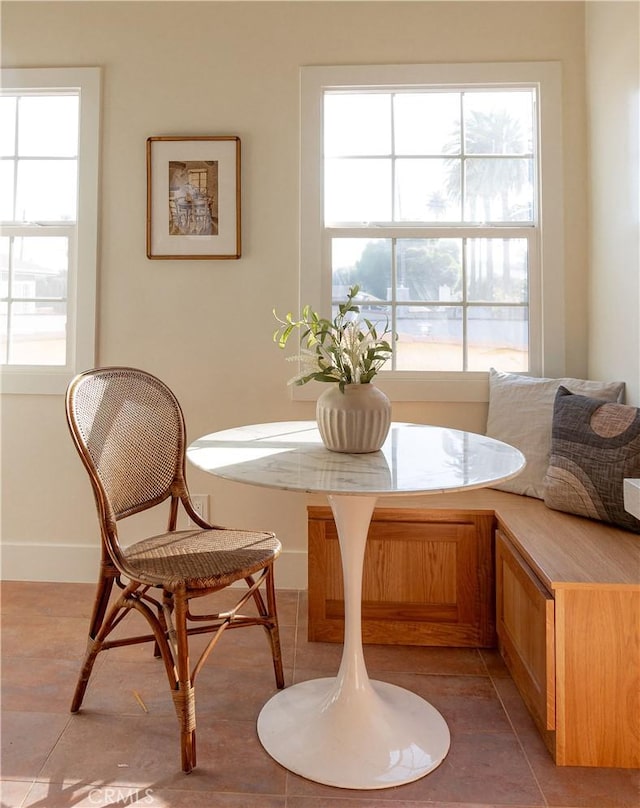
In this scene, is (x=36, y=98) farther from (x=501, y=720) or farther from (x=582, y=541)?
(x=501, y=720)

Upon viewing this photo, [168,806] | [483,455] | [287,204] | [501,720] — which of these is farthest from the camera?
[287,204]

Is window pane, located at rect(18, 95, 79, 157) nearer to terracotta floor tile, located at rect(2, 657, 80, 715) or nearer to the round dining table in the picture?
the round dining table

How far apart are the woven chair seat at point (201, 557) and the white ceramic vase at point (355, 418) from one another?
1.30 feet

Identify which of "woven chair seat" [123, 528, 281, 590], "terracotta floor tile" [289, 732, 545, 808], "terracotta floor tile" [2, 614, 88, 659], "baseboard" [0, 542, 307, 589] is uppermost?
"woven chair seat" [123, 528, 281, 590]

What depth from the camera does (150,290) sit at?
259cm

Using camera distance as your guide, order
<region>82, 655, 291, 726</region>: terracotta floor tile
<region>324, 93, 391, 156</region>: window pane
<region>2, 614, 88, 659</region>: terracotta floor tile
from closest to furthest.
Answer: <region>82, 655, 291, 726</region>: terracotta floor tile → <region>2, 614, 88, 659</region>: terracotta floor tile → <region>324, 93, 391, 156</region>: window pane

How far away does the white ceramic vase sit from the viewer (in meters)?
1.50

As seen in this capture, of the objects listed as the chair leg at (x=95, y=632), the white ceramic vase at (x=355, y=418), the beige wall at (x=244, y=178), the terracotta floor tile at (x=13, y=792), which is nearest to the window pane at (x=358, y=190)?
the beige wall at (x=244, y=178)

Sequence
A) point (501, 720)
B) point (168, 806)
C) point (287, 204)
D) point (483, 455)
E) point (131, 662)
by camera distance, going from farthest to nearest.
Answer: point (287, 204) < point (131, 662) < point (501, 720) < point (483, 455) < point (168, 806)

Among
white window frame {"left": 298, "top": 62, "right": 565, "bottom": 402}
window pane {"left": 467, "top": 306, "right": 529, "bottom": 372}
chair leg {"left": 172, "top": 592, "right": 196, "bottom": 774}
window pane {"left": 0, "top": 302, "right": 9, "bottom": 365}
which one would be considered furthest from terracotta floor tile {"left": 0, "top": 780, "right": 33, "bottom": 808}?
window pane {"left": 467, "top": 306, "right": 529, "bottom": 372}

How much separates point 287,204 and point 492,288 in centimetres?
103

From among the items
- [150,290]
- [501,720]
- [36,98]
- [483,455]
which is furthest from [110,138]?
[501,720]

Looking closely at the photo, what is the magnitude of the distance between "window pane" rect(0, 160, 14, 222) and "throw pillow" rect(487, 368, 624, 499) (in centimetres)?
247

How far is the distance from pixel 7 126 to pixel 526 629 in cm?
315
